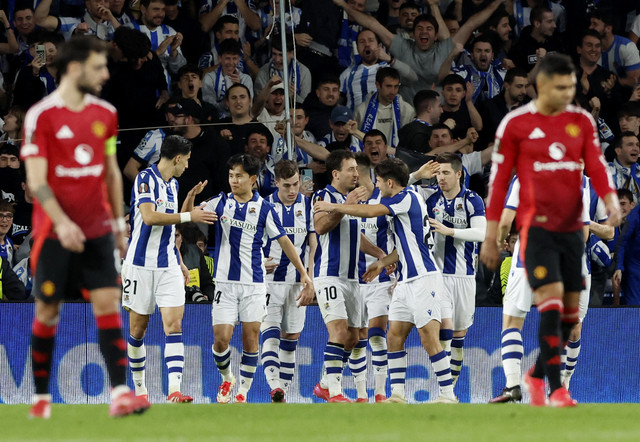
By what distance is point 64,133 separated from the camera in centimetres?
648

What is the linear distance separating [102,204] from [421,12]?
10311 millimetres

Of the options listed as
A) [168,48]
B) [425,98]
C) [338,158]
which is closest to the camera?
[338,158]

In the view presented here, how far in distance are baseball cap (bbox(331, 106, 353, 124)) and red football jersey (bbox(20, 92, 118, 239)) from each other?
790 cm

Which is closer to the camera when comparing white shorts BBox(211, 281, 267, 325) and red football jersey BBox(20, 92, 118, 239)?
red football jersey BBox(20, 92, 118, 239)

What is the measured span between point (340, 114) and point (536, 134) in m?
7.40

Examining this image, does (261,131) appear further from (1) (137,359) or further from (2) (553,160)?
(2) (553,160)

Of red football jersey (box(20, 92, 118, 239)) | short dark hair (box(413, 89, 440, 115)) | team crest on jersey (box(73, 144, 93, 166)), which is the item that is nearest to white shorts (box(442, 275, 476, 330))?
short dark hair (box(413, 89, 440, 115))

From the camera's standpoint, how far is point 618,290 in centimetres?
1267

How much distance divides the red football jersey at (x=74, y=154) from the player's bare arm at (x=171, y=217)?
367cm

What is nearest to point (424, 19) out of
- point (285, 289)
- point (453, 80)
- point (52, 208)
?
point (453, 80)

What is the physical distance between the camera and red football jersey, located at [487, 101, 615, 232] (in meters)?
7.23

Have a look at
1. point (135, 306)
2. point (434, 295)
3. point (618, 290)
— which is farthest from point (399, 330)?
point (618, 290)

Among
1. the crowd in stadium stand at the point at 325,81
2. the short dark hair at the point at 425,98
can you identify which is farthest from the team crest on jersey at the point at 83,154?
the short dark hair at the point at 425,98

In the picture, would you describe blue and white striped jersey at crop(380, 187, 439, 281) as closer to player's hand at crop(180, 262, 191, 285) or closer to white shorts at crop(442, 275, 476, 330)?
white shorts at crop(442, 275, 476, 330)
